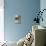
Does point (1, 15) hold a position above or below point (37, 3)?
below

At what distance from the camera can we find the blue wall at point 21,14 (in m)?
4.72

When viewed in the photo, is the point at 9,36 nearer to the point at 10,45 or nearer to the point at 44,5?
the point at 10,45

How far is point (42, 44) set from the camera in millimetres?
2262

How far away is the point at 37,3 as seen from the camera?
15.5 feet

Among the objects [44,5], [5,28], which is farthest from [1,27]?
[44,5]

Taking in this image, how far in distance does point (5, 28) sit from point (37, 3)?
4.97ft

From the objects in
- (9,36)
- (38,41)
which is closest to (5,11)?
(9,36)

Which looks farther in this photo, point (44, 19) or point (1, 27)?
point (1, 27)

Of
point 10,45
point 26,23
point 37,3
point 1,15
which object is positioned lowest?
point 10,45

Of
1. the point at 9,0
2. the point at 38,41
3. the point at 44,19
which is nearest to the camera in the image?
the point at 38,41

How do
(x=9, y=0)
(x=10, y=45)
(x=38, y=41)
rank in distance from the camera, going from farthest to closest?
1. (x=9, y=0)
2. (x=10, y=45)
3. (x=38, y=41)

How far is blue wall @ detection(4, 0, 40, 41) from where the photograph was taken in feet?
15.5

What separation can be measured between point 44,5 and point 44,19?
45 cm

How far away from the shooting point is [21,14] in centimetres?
475
